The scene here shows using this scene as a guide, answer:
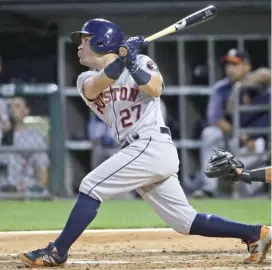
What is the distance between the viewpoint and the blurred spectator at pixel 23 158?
10633mm

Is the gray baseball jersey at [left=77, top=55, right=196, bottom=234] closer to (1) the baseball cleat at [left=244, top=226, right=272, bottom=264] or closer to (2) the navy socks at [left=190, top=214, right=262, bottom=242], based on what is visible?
(2) the navy socks at [left=190, top=214, right=262, bottom=242]

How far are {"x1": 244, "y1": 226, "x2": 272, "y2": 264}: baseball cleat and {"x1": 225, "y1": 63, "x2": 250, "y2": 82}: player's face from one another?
17.7 feet

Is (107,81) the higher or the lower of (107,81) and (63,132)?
the higher

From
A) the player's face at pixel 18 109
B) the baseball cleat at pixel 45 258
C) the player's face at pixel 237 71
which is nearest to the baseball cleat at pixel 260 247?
the baseball cleat at pixel 45 258

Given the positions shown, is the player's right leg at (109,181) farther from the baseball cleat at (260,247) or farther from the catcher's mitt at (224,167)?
the baseball cleat at (260,247)

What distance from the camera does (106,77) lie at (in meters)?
5.40

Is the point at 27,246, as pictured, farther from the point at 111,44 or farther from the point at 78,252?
the point at 111,44

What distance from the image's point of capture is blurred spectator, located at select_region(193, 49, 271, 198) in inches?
429

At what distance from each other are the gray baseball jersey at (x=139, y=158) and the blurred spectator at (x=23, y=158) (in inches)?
200

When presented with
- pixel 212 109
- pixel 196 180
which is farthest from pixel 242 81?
pixel 196 180

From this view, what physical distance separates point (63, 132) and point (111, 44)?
215 inches

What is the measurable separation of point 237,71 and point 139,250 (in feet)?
16.0

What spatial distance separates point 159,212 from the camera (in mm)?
5672

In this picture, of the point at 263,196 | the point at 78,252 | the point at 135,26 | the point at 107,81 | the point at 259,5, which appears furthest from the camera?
the point at 135,26
